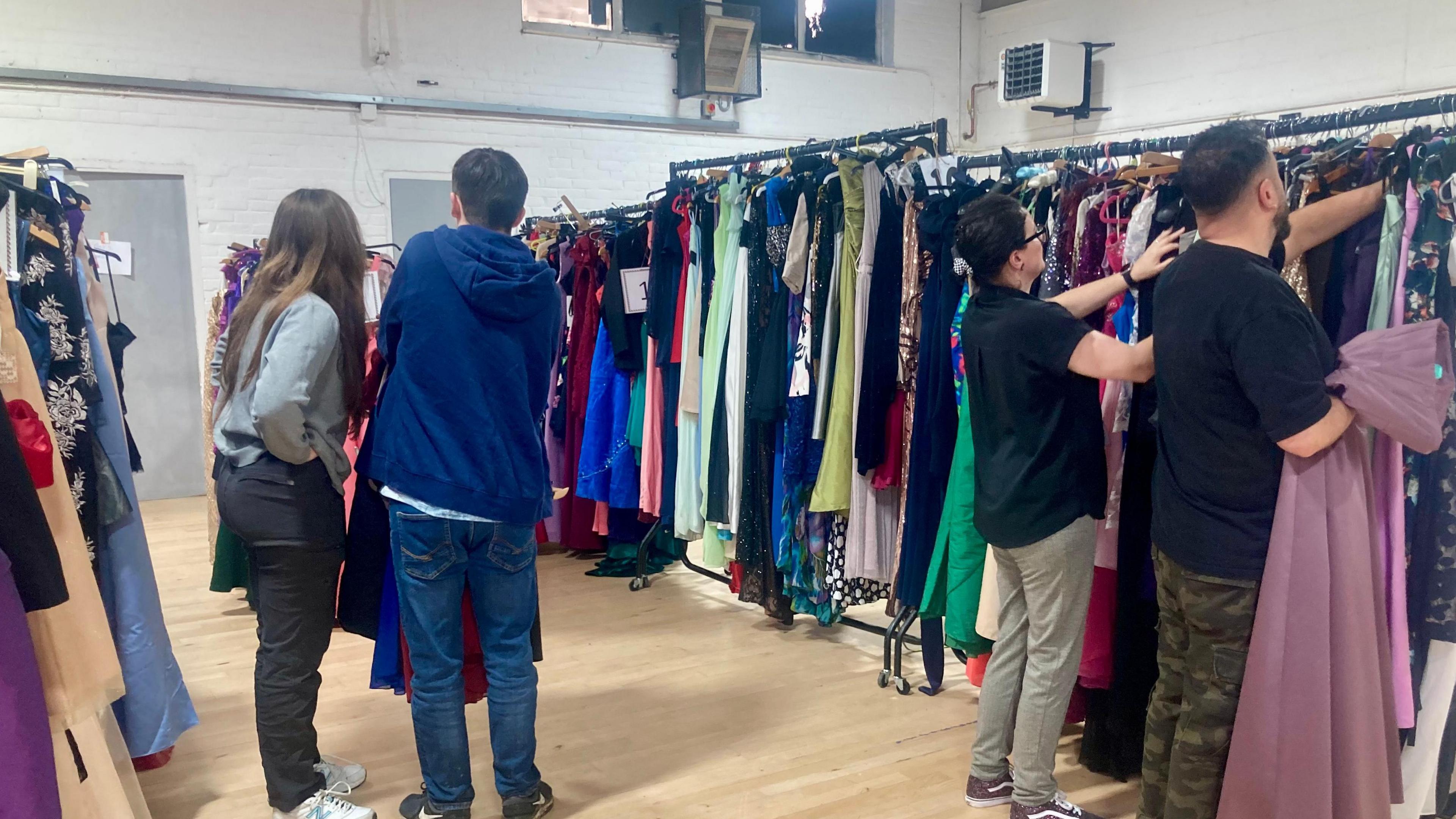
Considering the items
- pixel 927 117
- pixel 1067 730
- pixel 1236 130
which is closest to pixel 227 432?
pixel 1236 130

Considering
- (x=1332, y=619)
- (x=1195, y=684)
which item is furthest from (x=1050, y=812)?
(x=1332, y=619)

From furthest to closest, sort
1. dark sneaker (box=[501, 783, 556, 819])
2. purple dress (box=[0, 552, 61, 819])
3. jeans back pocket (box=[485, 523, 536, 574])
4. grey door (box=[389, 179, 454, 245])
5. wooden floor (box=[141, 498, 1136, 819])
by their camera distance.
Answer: grey door (box=[389, 179, 454, 245])
wooden floor (box=[141, 498, 1136, 819])
dark sneaker (box=[501, 783, 556, 819])
jeans back pocket (box=[485, 523, 536, 574])
purple dress (box=[0, 552, 61, 819])

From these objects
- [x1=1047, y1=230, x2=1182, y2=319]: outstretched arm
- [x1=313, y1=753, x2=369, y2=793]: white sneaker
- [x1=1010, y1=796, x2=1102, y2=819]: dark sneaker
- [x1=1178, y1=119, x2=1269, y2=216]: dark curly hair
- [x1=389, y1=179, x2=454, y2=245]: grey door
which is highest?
[x1=389, y1=179, x2=454, y2=245]: grey door

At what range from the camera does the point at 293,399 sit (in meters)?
2.17

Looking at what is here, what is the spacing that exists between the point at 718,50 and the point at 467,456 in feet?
21.0

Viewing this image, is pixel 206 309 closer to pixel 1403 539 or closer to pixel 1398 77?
pixel 1403 539

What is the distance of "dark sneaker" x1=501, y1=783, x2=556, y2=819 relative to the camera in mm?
2426

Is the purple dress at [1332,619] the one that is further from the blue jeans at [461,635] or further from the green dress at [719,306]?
the green dress at [719,306]

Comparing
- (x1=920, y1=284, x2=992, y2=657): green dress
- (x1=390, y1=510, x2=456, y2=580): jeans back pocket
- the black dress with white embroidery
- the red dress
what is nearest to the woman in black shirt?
(x1=920, y1=284, x2=992, y2=657): green dress

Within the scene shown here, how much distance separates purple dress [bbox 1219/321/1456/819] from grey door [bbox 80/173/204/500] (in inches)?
262

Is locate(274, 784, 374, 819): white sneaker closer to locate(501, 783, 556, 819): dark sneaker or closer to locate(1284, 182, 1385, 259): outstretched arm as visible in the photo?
locate(501, 783, 556, 819): dark sneaker

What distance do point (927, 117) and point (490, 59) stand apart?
386 centimetres

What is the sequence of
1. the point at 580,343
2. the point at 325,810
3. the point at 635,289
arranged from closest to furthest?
the point at 325,810
the point at 635,289
the point at 580,343

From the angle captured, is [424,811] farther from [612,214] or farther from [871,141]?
[612,214]
